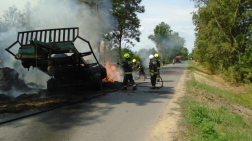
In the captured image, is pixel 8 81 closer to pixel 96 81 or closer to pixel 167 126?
pixel 96 81

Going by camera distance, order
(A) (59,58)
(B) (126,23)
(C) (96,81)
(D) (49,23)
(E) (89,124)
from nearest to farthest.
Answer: (E) (89,124), (A) (59,58), (C) (96,81), (D) (49,23), (B) (126,23)

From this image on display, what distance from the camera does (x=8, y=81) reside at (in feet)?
28.2

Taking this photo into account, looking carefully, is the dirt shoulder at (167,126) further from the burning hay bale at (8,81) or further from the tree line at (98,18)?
the tree line at (98,18)

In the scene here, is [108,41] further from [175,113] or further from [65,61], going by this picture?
[175,113]

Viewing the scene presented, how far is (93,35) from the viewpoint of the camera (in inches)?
760

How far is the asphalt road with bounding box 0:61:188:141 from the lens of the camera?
12.7 feet

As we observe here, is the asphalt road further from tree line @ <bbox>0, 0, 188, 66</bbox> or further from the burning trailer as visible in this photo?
tree line @ <bbox>0, 0, 188, 66</bbox>

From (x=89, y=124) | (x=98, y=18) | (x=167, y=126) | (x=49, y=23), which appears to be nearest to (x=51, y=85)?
(x=89, y=124)

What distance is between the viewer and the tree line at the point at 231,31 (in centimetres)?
1723

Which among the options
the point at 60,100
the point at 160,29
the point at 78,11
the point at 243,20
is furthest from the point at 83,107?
the point at 160,29

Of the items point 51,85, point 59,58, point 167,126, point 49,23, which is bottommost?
point 167,126

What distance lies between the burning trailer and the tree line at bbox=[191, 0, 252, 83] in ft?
43.8

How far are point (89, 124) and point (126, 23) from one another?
781 inches

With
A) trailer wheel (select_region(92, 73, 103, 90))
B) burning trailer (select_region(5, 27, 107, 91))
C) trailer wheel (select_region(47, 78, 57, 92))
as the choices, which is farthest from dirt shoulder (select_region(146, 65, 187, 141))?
trailer wheel (select_region(47, 78, 57, 92))
